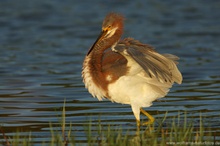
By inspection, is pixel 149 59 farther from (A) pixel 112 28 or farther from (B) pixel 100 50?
(A) pixel 112 28

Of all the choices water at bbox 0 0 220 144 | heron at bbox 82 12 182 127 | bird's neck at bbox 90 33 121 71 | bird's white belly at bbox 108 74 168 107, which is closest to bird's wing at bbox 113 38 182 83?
heron at bbox 82 12 182 127

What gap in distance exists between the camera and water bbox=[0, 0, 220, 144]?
1054cm

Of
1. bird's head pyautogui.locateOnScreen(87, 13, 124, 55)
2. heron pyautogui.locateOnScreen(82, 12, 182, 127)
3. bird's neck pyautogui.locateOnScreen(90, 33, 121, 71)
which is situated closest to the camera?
heron pyautogui.locateOnScreen(82, 12, 182, 127)

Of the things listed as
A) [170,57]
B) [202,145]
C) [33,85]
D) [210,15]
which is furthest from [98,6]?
[202,145]

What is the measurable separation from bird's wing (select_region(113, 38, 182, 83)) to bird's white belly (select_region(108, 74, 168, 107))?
20cm

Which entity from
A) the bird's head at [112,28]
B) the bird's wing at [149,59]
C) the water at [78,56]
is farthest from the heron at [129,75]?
the water at [78,56]

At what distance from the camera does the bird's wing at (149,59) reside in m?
8.36

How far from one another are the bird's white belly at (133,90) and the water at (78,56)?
0.50 m

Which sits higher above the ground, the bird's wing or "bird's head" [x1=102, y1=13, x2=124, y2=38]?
"bird's head" [x1=102, y1=13, x2=124, y2=38]

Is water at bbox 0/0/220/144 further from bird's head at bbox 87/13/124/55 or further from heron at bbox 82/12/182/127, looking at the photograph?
bird's head at bbox 87/13/124/55

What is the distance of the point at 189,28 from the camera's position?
21766mm

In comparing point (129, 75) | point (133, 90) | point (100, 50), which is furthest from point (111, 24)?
point (133, 90)

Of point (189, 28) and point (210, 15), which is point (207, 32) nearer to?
point (189, 28)

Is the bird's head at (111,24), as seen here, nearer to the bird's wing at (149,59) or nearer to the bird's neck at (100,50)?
the bird's neck at (100,50)
